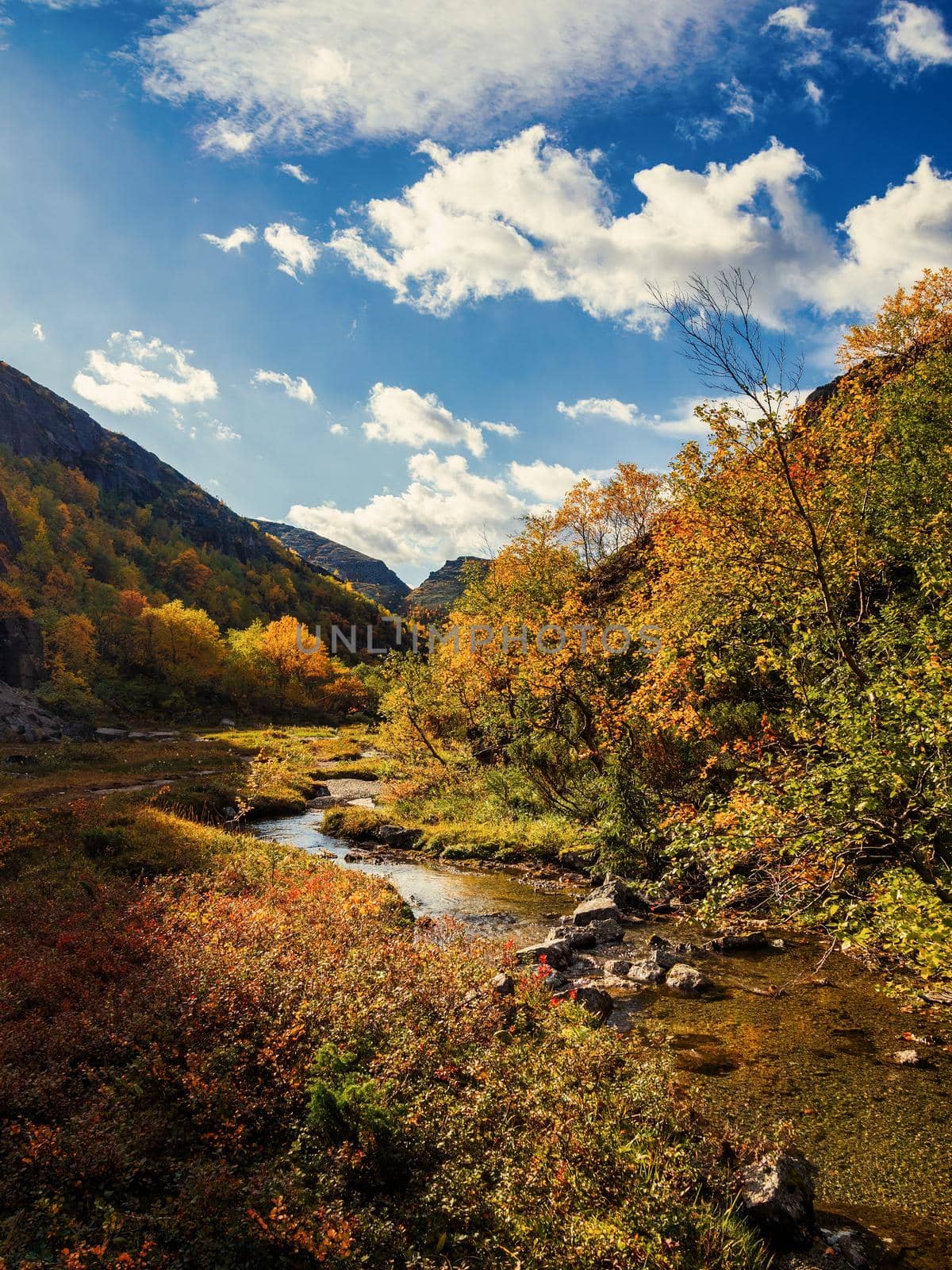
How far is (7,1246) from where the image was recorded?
16.4 ft

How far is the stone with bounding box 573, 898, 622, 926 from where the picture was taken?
17156 millimetres

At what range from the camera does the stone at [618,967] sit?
1378 centimetres

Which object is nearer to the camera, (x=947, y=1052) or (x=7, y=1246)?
(x=7, y=1246)

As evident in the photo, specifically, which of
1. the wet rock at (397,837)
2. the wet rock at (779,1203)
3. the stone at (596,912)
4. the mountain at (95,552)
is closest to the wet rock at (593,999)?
the wet rock at (779,1203)

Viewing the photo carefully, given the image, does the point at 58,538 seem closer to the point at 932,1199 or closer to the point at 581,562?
the point at 581,562

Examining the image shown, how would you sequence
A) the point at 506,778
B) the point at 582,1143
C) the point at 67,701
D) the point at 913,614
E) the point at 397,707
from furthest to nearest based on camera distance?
the point at 67,701, the point at 397,707, the point at 506,778, the point at 913,614, the point at 582,1143

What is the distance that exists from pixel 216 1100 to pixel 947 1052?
10991 millimetres

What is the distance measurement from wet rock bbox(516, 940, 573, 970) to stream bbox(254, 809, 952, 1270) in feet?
2.81

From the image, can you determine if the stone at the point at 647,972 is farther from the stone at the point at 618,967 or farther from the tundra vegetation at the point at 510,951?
the tundra vegetation at the point at 510,951

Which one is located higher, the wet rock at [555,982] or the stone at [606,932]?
the wet rock at [555,982]

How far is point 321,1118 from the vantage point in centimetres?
691

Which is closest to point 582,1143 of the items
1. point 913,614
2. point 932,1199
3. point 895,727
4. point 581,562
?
point 932,1199

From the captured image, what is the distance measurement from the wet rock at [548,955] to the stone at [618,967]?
38.2 inches

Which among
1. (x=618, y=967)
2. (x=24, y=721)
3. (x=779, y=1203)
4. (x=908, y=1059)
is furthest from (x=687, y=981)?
(x=24, y=721)
